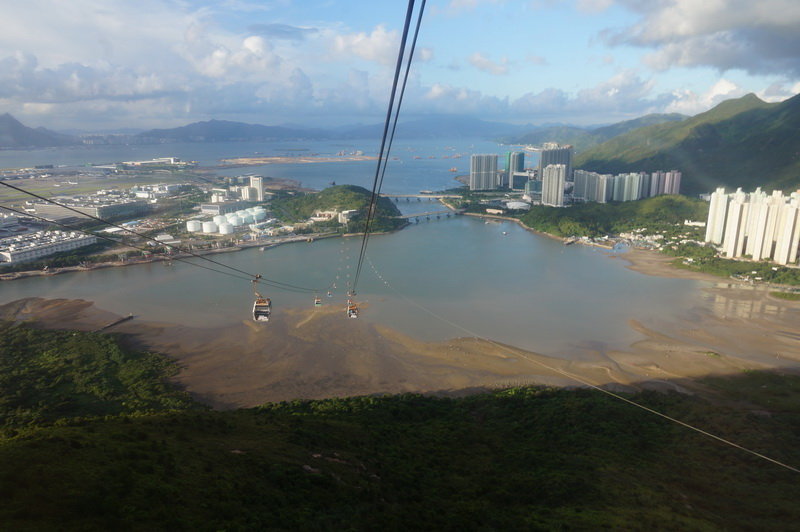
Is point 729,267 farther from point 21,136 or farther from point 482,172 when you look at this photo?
point 21,136

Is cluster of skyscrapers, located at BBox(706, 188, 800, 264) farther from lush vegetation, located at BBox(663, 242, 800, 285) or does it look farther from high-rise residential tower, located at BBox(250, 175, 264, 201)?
high-rise residential tower, located at BBox(250, 175, 264, 201)

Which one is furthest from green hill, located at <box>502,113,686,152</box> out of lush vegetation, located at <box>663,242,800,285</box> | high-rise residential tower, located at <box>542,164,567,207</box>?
lush vegetation, located at <box>663,242,800,285</box>

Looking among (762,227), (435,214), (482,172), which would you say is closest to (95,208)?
(435,214)

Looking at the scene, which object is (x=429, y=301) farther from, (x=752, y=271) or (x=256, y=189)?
(x=256, y=189)

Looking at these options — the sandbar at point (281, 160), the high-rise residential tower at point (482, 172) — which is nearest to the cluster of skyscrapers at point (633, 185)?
the high-rise residential tower at point (482, 172)

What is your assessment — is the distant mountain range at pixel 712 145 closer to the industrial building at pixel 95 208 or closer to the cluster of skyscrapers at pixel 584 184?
the cluster of skyscrapers at pixel 584 184
